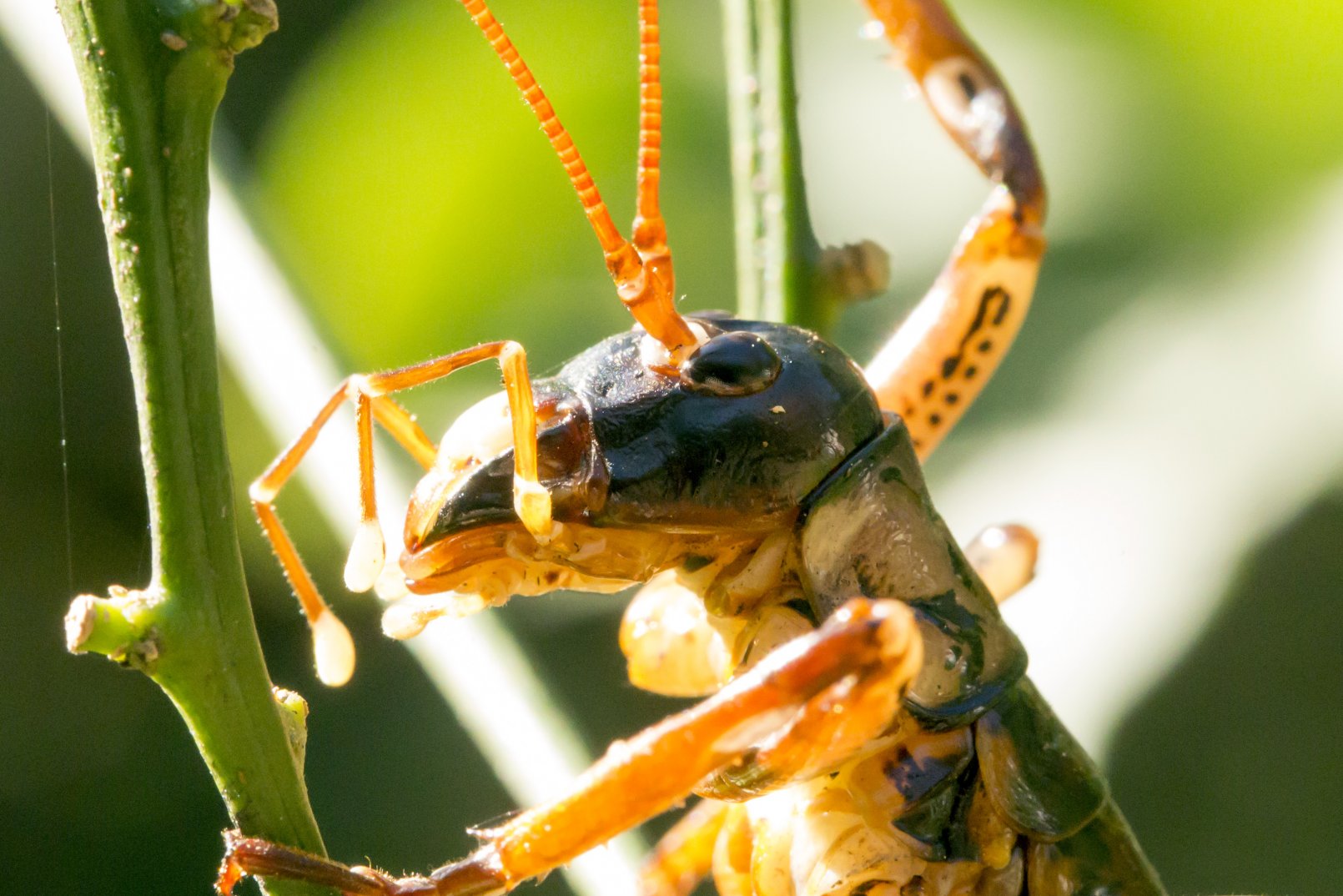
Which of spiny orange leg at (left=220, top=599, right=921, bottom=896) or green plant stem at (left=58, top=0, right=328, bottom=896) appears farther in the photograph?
spiny orange leg at (left=220, top=599, right=921, bottom=896)

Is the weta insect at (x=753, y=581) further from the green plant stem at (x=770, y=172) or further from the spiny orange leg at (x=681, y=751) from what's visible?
the green plant stem at (x=770, y=172)

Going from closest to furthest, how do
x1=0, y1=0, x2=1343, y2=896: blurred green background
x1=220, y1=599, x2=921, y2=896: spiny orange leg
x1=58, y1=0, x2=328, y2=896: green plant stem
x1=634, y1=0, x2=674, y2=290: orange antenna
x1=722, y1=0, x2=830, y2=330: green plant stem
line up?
x1=58, y1=0, x2=328, y2=896: green plant stem < x1=220, y1=599, x2=921, y2=896: spiny orange leg < x1=634, y1=0, x2=674, y2=290: orange antenna < x1=722, y1=0, x2=830, y2=330: green plant stem < x1=0, y1=0, x2=1343, y2=896: blurred green background

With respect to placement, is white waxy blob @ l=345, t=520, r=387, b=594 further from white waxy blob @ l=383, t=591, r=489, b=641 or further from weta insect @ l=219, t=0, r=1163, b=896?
white waxy blob @ l=383, t=591, r=489, b=641

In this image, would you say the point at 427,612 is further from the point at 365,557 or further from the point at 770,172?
the point at 770,172

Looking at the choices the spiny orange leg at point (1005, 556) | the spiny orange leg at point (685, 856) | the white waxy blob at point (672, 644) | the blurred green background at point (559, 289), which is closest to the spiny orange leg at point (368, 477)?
the white waxy blob at point (672, 644)

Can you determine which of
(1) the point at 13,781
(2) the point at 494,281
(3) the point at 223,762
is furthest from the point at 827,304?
(1) the point at 13,781

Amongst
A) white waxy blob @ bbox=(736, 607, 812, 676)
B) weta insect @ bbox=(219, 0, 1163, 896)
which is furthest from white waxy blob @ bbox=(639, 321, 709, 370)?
white waxy blob @ bbox=(736, 607, 812, 676)
